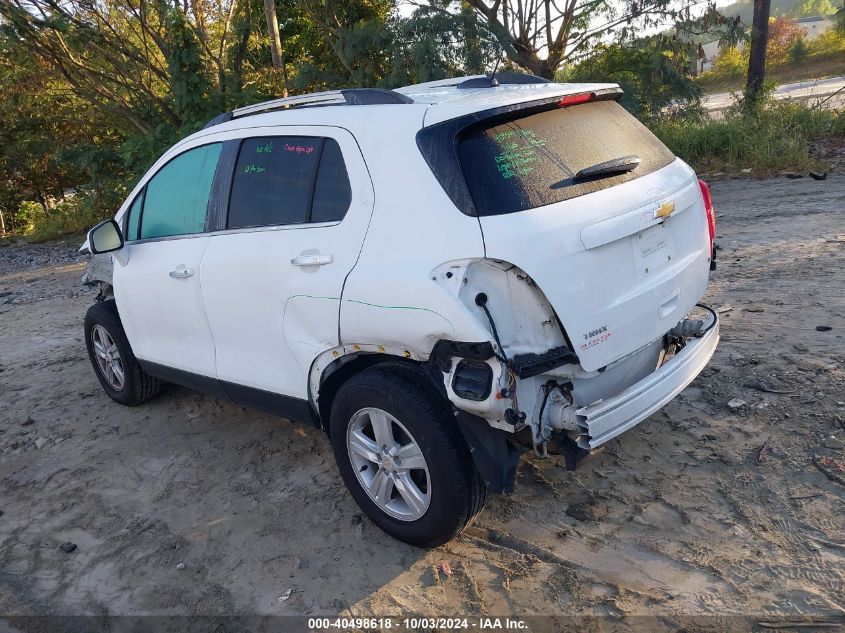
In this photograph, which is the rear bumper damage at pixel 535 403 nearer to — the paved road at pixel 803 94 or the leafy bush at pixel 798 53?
the paved road at pixel 803 94

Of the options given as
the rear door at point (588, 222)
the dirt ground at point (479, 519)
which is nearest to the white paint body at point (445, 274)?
the rear door at point (588, 222)

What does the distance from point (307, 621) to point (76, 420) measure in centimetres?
302

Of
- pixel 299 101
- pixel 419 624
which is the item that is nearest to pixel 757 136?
pixel 299 101

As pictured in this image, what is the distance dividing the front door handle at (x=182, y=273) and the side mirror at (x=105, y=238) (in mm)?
618

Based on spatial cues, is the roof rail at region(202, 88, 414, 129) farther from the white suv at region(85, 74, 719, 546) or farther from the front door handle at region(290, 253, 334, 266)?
the front door handle at region(290, 253, 334, 266)

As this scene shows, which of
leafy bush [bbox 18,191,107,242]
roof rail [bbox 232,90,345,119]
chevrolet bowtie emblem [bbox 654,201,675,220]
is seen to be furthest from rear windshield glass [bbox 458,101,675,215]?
leafy bush [bbox 18,191,107,242]

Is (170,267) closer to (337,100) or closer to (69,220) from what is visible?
(337,100)

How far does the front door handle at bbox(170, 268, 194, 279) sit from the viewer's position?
399cm

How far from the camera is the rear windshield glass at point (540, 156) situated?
2855 millimetres

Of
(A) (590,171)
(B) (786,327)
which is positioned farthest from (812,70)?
(A) (590,171)

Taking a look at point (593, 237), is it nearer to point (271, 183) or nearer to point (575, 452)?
point (575, 452)

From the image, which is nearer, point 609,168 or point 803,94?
point 609,168

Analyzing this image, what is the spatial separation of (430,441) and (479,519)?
2.38 ft

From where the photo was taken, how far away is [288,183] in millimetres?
3520
